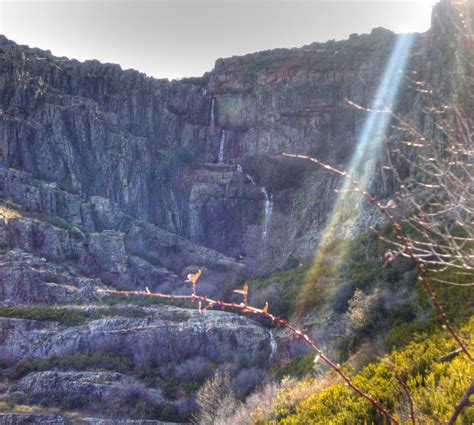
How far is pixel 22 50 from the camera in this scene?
4412 cm

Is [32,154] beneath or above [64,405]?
above

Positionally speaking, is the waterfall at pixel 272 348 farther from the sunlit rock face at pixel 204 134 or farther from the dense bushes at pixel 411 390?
the sunlit rock face at pixel 204 134

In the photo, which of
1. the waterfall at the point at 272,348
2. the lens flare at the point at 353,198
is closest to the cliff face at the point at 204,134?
the lens flare at the point at 353,198

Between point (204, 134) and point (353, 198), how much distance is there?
19.8 m

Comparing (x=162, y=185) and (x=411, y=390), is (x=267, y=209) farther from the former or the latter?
(x=411, y=390)

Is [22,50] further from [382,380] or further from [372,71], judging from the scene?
[382,380]

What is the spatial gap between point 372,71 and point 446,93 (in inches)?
731

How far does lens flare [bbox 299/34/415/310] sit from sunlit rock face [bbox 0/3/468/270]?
4.34ft

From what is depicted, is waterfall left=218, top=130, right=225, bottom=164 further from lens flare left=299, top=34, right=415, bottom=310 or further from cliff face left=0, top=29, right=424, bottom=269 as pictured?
lens flare left=299, top=34, right=415, bottom=310

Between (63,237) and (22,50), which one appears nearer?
(63,237)

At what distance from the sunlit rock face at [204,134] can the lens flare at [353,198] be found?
1.32 meters

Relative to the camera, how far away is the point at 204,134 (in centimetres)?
4888

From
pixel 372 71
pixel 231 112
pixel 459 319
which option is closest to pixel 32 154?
pixel 231 112

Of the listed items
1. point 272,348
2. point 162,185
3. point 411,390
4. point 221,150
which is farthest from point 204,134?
point 411,390
